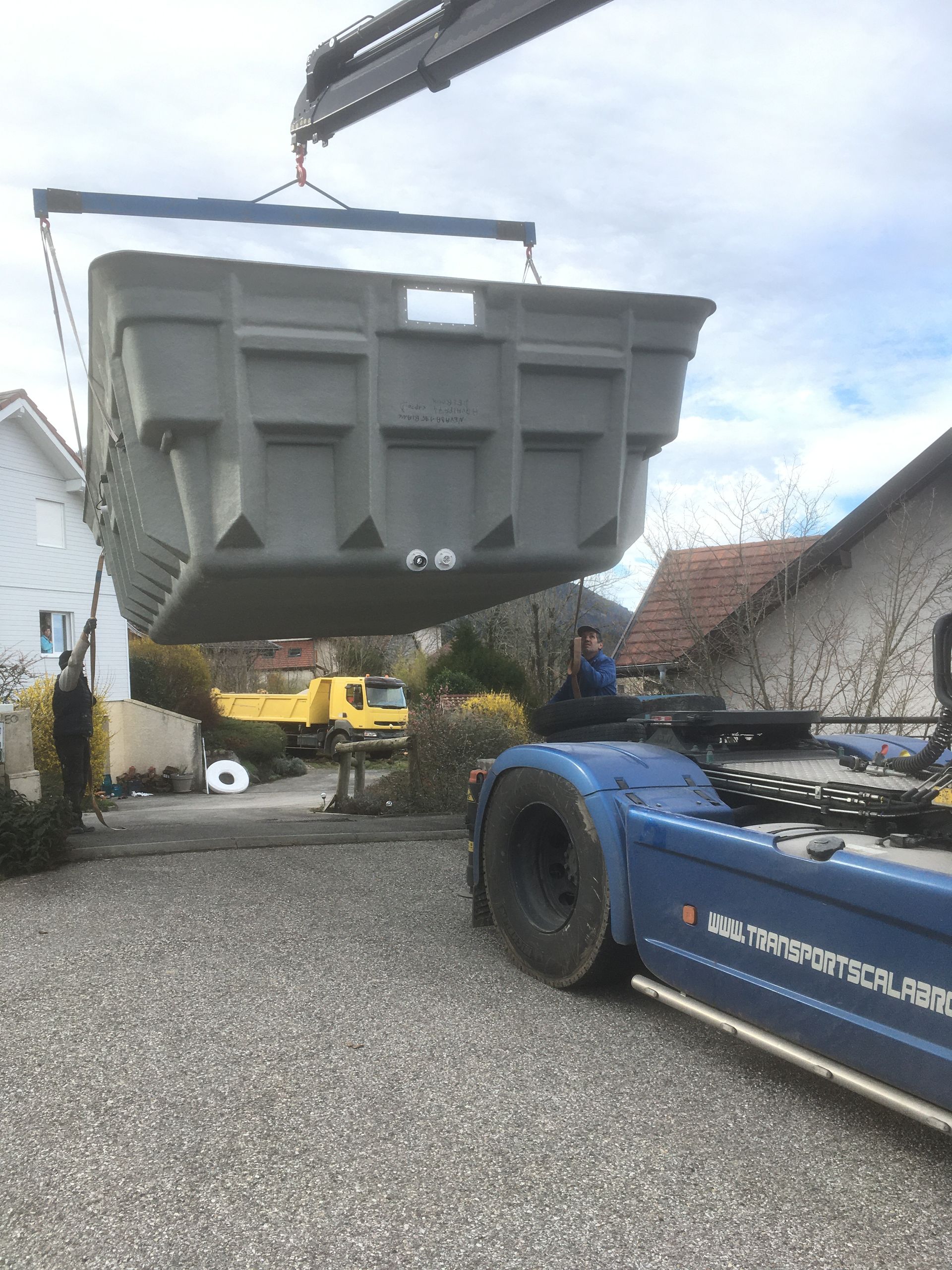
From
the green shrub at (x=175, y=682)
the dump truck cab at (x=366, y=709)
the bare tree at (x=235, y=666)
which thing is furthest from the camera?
Answer: the bare tree at (x=235, y=666)

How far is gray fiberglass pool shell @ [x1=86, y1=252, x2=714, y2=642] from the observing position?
4.73 m

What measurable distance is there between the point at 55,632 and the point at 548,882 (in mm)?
20725

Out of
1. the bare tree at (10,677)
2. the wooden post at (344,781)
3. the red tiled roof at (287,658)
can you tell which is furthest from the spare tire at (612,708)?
the red tiled roof at (287,658)

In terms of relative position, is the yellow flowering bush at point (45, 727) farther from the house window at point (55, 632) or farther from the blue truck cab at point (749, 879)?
the blue truck cab at point (749, 879)

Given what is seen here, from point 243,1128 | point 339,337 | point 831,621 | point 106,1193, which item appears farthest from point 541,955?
point 831,621

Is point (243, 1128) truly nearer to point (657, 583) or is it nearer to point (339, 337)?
point (339, 337)

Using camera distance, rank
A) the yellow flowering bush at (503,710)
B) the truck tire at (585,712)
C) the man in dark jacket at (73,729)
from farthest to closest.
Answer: the yellow flowering bush at (503,710)
the man in dark jacket at (73,729)
the truck tire at (585,712)

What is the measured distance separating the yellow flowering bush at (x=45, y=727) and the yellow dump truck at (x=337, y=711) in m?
7.59

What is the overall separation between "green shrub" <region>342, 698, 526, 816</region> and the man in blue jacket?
474cm

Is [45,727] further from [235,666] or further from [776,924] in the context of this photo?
[235,666]

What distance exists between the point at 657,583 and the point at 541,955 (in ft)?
23.5

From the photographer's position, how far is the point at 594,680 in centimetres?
625

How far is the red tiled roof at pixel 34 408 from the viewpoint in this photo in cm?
2161

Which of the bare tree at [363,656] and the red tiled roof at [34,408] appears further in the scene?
the bare tree at [363,656]
